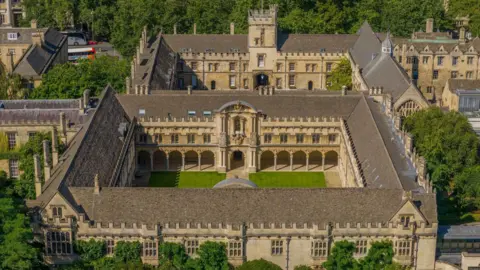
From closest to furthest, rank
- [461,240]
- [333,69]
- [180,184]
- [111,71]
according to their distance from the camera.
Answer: [461,240] < [180,184] < [111,71] < [333,69]

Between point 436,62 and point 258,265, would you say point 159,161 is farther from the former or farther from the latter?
point 436,62

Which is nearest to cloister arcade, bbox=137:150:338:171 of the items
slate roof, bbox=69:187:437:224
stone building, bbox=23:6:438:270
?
stone building, bbox=23:6:438:270

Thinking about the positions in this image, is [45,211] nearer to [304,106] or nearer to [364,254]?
[364,254]

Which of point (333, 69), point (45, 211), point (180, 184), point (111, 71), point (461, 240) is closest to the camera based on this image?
point (45, 211)

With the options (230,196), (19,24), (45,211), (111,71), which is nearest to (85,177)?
(45,211)

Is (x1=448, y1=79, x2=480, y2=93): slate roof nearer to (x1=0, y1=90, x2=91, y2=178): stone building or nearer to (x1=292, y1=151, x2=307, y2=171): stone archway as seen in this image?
(x1=292, y1=151, x2=307, y2=171): stone archway

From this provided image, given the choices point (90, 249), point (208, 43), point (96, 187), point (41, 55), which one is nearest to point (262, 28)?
point (208, 43)

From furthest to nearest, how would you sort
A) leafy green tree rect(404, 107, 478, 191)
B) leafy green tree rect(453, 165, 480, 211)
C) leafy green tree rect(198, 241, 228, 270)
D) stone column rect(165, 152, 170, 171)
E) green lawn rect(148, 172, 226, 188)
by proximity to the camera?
stone column rect(165, 152, 170, 171) → green lawn rect(148, 172, 226, 188) → leafy green tree rect(404, 107, 478, 191) → leafy green tree rect(453, 165, 480, 211) → leafy green tree rect(198, 241, 228, 270)
